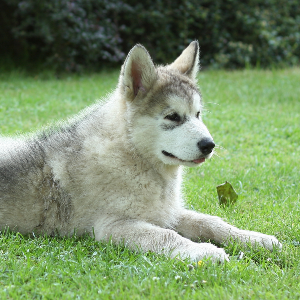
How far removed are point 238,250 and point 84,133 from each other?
61.4 inches

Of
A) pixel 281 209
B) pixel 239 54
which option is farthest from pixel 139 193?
pixel 239 54

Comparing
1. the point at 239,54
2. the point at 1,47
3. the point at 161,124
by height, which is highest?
the point at 161,124

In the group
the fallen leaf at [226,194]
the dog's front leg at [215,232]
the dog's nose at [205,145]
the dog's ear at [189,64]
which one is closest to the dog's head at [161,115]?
the dog's nose at [205,145]

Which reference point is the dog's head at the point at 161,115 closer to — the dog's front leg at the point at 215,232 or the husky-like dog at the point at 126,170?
the husky-like dog at the point at 126,170

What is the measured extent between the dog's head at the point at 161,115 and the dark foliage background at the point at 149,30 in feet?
24.8

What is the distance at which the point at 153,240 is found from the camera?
338 cm

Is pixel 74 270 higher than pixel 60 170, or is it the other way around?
pixel 60 170

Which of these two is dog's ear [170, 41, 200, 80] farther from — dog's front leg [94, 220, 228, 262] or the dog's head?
dog's front leg [94, 220, 228, 262]

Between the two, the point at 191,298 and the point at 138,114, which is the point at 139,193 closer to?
the point at 138,114

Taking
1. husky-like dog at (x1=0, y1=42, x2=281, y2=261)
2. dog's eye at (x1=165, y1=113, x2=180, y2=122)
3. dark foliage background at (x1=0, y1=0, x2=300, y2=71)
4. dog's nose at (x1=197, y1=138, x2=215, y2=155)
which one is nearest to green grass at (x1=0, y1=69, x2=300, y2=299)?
husky-like dog at (x1=0, y1=42, x2=281, y2=261)

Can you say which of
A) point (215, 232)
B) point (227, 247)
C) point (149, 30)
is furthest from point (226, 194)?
point (149, 30)

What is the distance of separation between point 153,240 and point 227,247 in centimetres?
58

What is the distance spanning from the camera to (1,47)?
12.9 m

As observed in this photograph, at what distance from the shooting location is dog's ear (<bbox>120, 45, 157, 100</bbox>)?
12.1 feet
